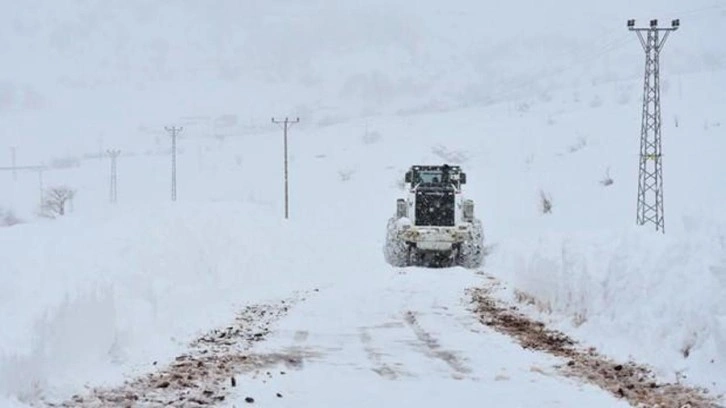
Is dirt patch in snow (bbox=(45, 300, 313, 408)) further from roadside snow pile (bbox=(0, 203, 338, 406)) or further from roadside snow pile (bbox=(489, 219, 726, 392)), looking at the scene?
roadside snow pile (bbox=(489, 219, 726, 392))

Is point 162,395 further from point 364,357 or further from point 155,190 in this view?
point 155,190

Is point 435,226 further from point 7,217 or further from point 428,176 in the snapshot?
point 7,217

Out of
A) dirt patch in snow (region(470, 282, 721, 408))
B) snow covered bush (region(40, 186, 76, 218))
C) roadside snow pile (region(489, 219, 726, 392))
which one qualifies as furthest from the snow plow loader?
snow covered bush (region(40, 186, 76, 218))

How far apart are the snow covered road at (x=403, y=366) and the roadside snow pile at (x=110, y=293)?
1.63m

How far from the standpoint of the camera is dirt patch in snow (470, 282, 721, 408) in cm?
873

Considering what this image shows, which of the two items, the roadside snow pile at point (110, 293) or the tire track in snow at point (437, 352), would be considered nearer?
the roadside snow pile at point (110, 293)

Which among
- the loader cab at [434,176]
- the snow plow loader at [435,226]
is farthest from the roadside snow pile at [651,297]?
the loader cab at [434,176]

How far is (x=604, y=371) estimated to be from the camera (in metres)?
10.3

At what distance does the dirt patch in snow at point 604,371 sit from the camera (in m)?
8.73

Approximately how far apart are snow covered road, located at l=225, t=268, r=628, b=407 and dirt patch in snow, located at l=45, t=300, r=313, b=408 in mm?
204

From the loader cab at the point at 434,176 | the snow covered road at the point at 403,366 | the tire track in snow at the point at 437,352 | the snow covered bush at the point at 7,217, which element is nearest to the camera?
the snow covered road at the point at 403,366

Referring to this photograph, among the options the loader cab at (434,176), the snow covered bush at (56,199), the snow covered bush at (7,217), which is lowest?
the snow covered bush at (7,217)

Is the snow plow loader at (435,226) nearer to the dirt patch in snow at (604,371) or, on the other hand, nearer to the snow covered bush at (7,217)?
the dirt patch in snow at (604,371)

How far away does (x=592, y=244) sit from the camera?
49.1 ft
